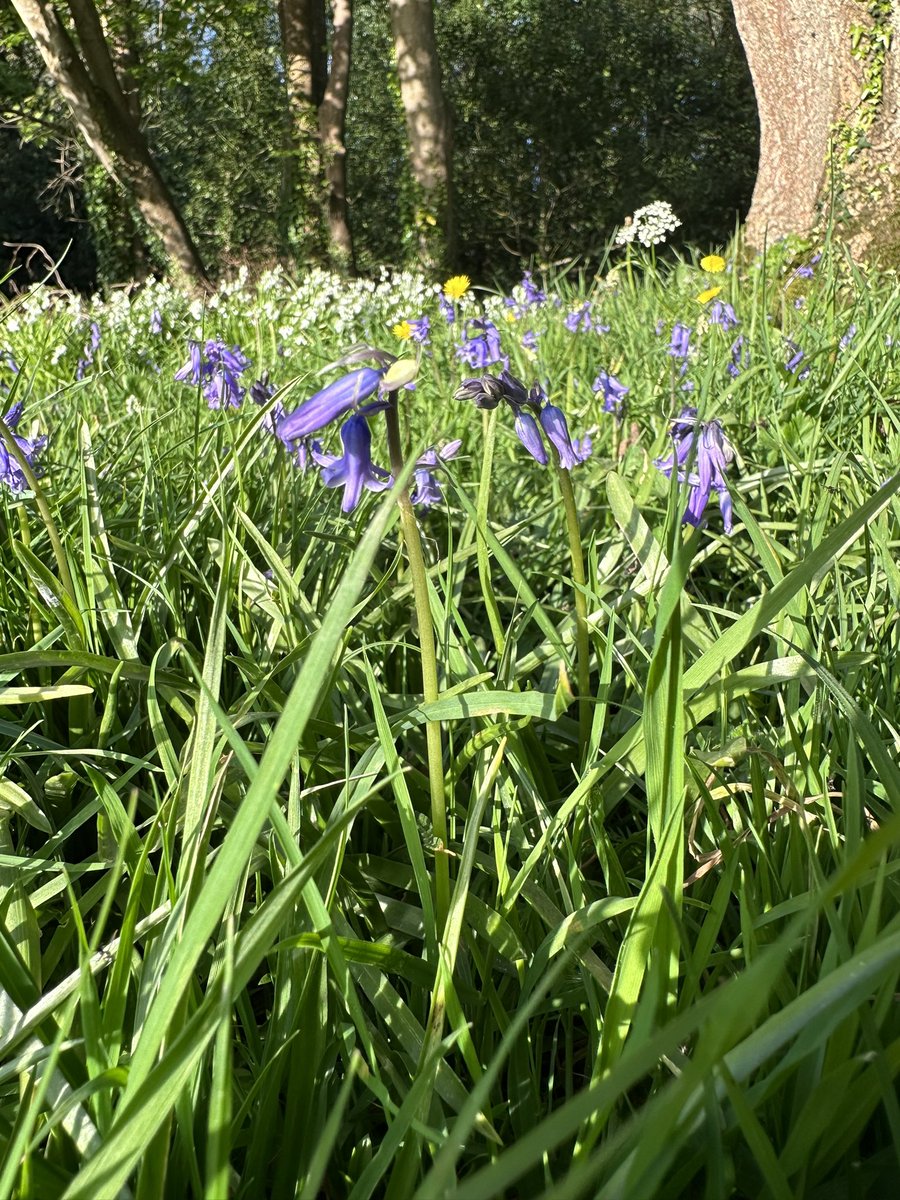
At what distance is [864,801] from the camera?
1.16 m

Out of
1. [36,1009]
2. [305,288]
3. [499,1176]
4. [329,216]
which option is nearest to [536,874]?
[36,1009]

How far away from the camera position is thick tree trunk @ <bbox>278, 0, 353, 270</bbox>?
1199 centimetres

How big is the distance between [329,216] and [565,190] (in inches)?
302

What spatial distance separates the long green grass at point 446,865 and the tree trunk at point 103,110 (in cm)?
877

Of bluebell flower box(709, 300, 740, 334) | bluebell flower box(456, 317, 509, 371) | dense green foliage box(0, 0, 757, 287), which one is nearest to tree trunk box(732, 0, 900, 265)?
bluebell flower box(709, 300, 740, 334)

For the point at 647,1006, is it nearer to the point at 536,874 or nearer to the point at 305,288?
the point at 536,874

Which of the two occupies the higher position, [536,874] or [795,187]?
[795,187]

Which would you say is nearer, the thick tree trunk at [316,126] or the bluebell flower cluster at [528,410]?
the bluebell flower cluster at [528,410]

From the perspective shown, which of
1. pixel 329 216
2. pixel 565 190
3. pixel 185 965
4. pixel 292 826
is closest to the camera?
pixel 185 965

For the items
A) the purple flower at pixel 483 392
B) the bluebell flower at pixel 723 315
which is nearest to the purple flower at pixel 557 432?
the purple flower at pixel 483 392

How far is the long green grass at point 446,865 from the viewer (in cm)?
62

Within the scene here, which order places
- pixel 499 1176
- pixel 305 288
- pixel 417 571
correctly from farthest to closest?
1. pixel 305 288
2. pixel 417 571
3. pixel 499 1176

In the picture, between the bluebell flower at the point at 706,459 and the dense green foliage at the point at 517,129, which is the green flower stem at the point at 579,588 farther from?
the dense green foliage at the point at 517,129

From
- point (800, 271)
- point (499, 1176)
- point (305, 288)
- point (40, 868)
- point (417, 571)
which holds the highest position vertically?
point (305, 288)
